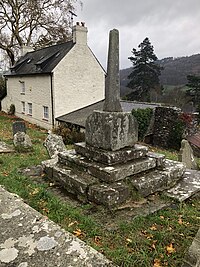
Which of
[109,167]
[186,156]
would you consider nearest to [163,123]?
[186,156]

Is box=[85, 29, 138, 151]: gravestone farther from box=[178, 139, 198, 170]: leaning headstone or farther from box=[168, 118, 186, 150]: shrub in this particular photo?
box=[168, 118, 186, 150]: shrub

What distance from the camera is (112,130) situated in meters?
4.86

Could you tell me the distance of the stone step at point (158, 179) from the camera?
186 inches

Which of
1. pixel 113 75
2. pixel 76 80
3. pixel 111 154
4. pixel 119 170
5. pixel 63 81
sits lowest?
pixel 119 170

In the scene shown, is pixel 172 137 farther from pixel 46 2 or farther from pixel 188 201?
pixel 46 2

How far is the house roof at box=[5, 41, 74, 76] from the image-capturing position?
67.4 ft

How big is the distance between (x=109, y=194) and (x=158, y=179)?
137 cm

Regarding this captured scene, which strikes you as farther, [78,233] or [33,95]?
[33,95]

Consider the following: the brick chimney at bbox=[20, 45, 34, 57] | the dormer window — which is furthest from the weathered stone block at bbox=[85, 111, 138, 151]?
the brick chimney at bbox=[20, 45, 34, 57]

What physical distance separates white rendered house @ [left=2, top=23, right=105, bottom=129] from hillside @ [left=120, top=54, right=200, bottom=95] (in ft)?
114

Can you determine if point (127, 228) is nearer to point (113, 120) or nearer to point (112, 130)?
point (112, 130)

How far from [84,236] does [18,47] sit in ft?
99.9

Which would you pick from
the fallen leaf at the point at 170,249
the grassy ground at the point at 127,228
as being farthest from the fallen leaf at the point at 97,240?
the fallen leaf at the point at 170,249

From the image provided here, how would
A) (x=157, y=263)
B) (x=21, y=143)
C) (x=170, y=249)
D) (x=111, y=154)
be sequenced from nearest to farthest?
(x=157, y=263)
(x=170, y=249)
(x=111, y=154)
(x=21, y=143)
